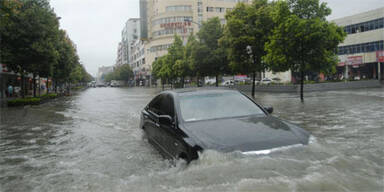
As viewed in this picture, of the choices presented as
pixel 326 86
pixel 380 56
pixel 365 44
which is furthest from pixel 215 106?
pixel 365 44

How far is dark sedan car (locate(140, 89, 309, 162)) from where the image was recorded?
12.5 feet

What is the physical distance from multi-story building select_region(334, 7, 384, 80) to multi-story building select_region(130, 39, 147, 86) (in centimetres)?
6086

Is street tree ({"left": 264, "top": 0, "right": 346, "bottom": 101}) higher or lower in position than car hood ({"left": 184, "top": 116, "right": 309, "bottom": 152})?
higher

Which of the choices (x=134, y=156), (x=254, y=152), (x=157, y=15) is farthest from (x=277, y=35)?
(x=157, y=15)

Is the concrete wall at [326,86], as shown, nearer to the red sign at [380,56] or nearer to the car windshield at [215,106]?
the red sign at [380,56]

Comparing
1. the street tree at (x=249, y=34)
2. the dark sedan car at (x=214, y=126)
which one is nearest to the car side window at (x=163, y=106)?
the dark sedan car at (x=214, y=126)

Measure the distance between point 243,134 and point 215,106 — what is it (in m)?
1.18

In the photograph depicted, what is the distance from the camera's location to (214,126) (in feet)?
14.1

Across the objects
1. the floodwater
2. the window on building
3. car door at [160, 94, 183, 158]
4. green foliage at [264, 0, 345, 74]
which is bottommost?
the floodwater

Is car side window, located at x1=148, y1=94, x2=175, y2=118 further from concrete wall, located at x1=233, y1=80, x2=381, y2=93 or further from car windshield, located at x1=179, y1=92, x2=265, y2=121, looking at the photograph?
concrete wall, located at x1=233, y1=80, x2=381, y2=93

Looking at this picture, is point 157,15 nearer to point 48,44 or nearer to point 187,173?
point 48,44

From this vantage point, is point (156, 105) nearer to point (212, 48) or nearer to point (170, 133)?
point (170, 133)

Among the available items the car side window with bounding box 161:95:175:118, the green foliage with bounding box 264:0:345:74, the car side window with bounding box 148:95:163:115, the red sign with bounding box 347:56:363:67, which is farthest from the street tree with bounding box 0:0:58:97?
the red sign with bounding box 347:56:363:67

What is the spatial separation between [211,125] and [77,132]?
6459 mm
